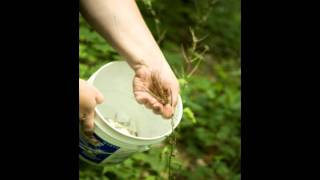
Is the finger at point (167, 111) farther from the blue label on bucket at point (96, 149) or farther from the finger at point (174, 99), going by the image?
the blue label on bucket at point (96, 149)

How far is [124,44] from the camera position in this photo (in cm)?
130

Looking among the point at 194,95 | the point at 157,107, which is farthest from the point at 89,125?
the point at 194,95

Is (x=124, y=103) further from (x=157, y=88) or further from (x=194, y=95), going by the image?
(x=194, y=95)

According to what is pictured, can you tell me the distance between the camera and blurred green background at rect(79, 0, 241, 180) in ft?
5.87

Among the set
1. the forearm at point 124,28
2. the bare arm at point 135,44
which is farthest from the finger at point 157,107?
the forearm at point 124,28

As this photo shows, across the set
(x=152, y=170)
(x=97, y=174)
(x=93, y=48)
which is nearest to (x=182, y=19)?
(x=93, y=48)

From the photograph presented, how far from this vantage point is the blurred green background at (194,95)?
1.79m

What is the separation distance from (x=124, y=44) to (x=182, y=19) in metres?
→ 2.28

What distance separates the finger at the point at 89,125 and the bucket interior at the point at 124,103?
24cm

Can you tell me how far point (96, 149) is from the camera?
4.33 ft

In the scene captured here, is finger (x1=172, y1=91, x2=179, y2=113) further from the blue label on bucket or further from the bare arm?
the blue label on bucket

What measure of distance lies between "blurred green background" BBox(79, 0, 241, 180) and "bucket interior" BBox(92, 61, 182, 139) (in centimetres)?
8

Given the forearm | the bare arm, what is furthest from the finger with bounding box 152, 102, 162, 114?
the forearm
